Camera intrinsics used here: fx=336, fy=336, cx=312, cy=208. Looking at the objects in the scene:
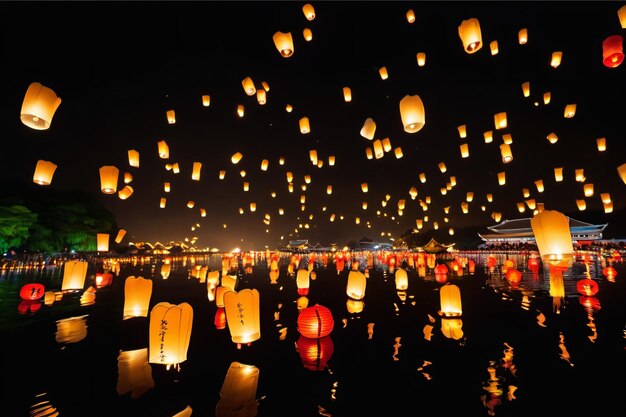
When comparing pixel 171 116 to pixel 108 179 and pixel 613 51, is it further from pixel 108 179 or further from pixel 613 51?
pixel 613 51

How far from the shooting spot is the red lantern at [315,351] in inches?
212

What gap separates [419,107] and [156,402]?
7.62 meters

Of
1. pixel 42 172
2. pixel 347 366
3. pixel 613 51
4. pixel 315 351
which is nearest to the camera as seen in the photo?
pixel 347 366

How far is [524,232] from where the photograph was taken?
5550 cm

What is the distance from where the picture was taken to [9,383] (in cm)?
480

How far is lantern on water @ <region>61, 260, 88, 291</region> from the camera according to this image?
1241 cm

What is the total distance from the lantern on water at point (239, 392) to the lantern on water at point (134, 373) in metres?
1.09

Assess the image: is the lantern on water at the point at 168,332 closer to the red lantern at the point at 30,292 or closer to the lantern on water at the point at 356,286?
the lantern on water at the point at 356,286

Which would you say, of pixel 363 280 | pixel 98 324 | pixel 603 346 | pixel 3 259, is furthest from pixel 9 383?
pixel 3 259

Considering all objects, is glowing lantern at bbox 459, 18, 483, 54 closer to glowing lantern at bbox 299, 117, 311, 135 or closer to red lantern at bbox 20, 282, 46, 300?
glowing lantern at bbox 299, 117, 311, 135

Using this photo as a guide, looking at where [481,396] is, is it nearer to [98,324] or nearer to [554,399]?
[554,399]

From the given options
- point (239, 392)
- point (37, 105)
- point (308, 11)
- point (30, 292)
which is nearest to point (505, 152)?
point (308, 11)

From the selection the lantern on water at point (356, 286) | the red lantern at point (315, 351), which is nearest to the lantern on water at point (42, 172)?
the red lantern at point (315, 351)

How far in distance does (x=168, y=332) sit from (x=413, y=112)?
270 inches
